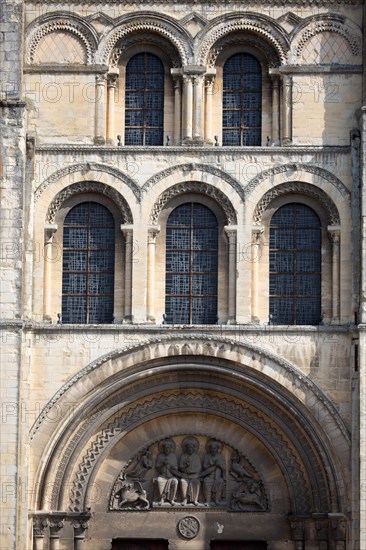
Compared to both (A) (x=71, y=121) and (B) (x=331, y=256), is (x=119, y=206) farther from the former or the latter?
(B) (x=331, y=256)

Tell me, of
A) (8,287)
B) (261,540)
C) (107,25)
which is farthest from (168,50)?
(261,540)

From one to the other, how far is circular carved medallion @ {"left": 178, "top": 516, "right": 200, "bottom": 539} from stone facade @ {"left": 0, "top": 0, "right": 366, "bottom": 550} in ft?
0.18

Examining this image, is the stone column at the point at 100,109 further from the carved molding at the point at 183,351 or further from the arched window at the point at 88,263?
the carved molding at the point at 183,351

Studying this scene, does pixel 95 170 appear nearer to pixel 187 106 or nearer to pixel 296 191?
pixel 187 106

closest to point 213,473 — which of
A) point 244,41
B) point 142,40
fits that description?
point 244,41

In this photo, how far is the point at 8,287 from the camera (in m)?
28.8

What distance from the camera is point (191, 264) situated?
29.6 meters

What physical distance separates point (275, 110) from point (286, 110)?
0.26 meters

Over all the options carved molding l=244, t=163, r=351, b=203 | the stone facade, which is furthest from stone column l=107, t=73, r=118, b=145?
carved molding l=244, t=163, r=351, b=203

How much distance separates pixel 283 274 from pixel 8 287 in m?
4.82

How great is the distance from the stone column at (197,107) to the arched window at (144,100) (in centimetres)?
73

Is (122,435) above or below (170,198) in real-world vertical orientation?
below

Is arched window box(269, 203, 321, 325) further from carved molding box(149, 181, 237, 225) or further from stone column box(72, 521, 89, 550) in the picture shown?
stone column box(72, 521, 89, 550)

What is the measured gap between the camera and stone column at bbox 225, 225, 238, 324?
29.2m
